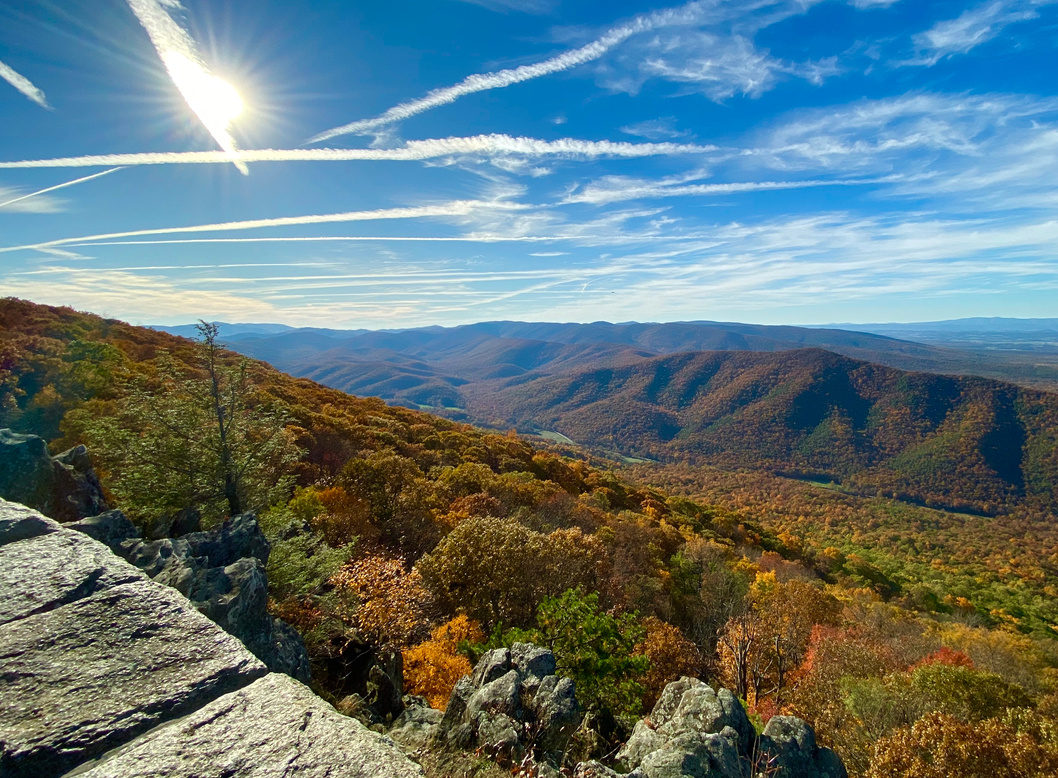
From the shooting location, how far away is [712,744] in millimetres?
10430

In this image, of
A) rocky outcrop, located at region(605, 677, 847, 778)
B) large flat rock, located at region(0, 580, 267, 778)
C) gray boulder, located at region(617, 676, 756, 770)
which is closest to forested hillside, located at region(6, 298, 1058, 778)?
gray boulder, located at region(617, 676, 756, 770)

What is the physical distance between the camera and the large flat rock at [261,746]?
3945 mm

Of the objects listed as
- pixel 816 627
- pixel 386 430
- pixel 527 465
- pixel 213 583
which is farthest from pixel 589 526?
pixel 213 583

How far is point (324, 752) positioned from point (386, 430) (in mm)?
48554

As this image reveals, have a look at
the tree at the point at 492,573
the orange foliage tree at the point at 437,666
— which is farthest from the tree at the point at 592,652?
the tree at the point at 492,573

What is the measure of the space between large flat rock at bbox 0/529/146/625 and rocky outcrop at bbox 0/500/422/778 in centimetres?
2

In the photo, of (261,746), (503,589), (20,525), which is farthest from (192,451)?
(261,746)

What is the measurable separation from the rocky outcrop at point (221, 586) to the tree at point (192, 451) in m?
8.20

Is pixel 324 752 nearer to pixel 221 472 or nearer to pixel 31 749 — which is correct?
pixel 31 749

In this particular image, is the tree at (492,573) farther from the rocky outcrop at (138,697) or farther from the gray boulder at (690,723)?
the rocky outcrop at (138,697)

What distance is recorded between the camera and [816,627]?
3073cm

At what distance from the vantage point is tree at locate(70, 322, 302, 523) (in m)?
17.6

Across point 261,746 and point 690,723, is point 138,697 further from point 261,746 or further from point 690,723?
point 690,723

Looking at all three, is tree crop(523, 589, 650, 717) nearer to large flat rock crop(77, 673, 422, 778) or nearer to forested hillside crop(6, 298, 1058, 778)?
forested hillside crop(6, 298, 1058, 778)
